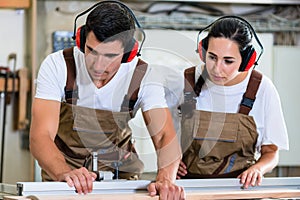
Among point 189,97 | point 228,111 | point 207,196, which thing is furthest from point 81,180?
point 228,111

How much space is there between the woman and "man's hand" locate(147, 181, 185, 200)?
0.51 metres

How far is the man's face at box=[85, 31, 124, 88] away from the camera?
7.56 ft

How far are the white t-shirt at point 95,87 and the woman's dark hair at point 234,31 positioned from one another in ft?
0.87

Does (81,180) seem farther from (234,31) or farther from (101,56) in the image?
(234,31)

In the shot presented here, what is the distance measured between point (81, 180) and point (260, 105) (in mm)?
872

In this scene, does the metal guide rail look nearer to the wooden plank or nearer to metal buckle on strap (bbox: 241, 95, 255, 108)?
the wooden plank

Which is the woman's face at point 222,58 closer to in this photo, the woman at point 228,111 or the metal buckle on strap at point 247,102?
the woman at point 228,111

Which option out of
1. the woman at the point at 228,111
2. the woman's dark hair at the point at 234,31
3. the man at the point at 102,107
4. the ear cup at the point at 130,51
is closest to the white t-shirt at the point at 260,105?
the woman at the point at 228,111

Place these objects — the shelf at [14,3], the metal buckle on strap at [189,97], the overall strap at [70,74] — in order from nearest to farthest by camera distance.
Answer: the overall strap at [70,74] < the metal buckle on strap at [189,97] < the shelf at [14,3]

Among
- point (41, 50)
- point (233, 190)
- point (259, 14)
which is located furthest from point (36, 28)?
point (233, 190)

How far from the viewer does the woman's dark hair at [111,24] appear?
2.29m

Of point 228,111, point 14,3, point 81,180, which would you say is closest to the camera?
point 81,180

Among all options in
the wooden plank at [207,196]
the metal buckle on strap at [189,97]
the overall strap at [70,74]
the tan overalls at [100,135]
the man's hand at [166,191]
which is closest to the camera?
the wooden plank at [207,196]

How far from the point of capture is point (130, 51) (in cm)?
237
